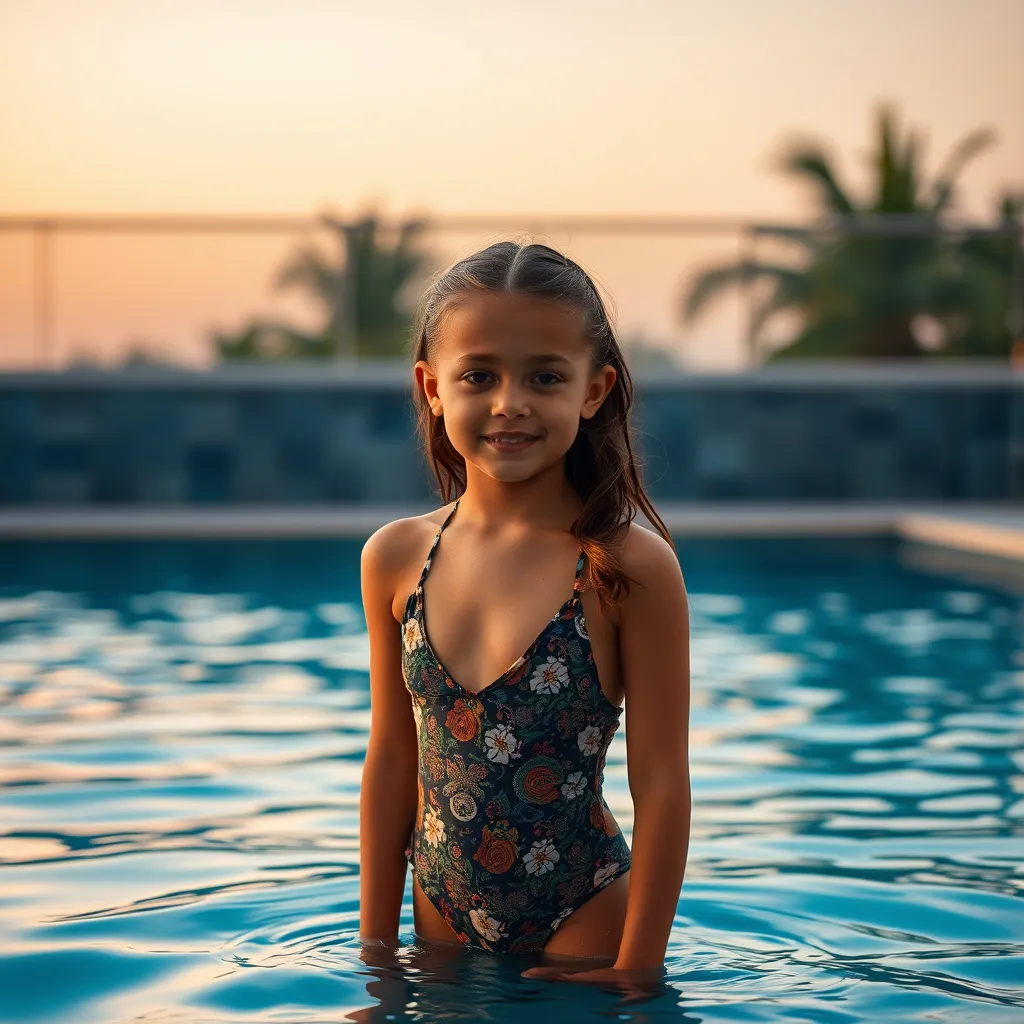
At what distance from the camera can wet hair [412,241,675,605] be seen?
231cm

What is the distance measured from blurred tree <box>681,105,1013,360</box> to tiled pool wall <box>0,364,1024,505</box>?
0.93 feet

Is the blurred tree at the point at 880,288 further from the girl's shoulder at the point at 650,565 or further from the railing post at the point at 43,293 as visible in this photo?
the girl's shoulder at the point at 650,565

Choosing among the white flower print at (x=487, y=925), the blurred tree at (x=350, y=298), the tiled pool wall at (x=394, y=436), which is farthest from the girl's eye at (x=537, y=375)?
the blurred tree at (x=350, y=298)

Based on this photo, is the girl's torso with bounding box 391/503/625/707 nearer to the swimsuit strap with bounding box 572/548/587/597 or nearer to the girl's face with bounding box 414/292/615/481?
the swimsuit strap with bounding box 572/548/587/597

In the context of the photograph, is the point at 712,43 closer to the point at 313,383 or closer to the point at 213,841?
the point at 313,383

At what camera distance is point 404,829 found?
2.60m

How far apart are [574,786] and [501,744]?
0.45 ft

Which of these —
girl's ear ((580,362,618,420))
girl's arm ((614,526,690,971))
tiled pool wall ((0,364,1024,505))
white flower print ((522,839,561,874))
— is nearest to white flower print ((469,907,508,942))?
white flower print ((522,839,561,874))

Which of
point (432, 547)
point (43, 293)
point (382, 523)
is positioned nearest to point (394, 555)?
point (432, 547)

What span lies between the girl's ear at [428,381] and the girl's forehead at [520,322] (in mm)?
160

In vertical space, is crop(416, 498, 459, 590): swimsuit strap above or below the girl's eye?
below

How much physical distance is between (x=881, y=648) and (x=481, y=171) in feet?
38.7

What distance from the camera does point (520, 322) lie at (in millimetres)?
2289

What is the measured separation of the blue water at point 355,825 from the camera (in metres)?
2.67
